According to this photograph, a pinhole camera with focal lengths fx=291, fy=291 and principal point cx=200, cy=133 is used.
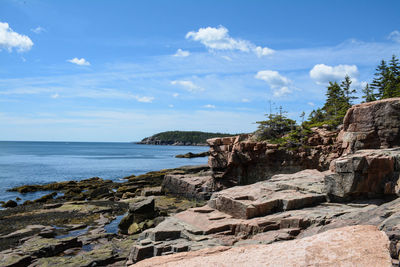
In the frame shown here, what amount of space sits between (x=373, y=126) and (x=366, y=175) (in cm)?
486

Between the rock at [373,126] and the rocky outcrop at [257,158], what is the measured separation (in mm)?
16095

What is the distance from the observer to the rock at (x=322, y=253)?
6734 millimetres

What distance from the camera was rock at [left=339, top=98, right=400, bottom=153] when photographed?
16.9m

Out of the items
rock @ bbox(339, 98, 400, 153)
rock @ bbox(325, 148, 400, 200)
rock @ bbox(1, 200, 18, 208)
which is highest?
rock @ bbox(339, 98, 400, 153)

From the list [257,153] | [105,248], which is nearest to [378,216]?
[105,248]

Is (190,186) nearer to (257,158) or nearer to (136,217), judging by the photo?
(257,158)

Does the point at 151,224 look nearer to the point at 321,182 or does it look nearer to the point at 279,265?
the point at 321,182

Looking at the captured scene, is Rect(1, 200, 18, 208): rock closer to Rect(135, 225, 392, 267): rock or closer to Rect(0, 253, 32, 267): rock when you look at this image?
Rect(0, 253, 32, 267): rock

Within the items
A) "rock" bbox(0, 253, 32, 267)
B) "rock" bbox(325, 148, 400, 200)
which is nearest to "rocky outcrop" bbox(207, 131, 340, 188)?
"rock" bbox(325, 148, 400, 200)

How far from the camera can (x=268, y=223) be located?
13281mm

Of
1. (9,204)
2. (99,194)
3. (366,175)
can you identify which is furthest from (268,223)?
(9,204)

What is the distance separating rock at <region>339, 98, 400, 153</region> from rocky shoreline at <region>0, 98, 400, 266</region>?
54 millimetres

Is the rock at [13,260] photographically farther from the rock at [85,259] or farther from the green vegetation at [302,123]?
the green vegetation at [302,123]

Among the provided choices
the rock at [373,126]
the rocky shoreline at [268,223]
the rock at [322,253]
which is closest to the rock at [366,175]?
the rocky shoreline at [268,223]
